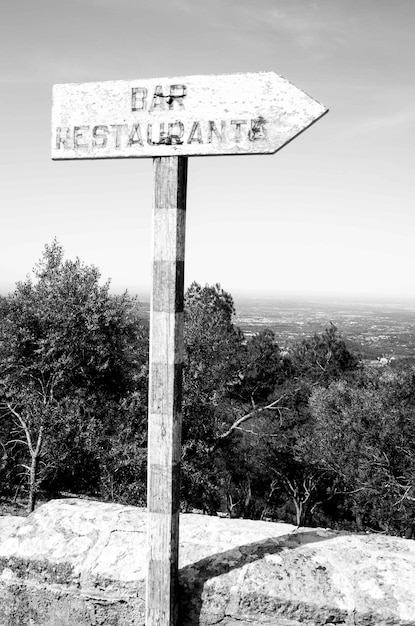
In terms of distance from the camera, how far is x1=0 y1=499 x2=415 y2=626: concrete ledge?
11.4 feet

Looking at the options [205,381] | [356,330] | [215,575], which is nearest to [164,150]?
[215,575]

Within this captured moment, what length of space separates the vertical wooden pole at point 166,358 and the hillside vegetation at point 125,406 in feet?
34.8

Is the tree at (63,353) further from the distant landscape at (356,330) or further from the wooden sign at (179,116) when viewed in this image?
the wooden sign at (179,116)

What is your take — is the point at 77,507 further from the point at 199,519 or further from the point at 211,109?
the point at 211,109

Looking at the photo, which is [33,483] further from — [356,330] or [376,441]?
[356,330]

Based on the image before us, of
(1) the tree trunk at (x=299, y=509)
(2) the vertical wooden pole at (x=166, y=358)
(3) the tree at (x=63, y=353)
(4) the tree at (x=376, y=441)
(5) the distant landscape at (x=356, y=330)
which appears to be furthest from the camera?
(5) the distant landscape at (x=356, y=330)

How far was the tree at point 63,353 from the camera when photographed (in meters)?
13.7

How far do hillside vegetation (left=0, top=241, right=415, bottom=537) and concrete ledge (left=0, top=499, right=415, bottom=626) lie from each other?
9.81 meters

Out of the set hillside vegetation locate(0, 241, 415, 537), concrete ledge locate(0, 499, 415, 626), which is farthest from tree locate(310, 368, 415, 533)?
concrete ledge locate(0, 499, 415, 626)

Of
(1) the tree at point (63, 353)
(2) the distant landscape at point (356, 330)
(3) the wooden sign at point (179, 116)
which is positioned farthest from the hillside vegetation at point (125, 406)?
(3) the wooden sign at point (179, 116)

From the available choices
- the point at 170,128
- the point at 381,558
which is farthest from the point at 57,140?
the point at 381,558

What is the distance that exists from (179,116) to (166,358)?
61.0 inches

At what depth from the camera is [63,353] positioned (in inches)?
552

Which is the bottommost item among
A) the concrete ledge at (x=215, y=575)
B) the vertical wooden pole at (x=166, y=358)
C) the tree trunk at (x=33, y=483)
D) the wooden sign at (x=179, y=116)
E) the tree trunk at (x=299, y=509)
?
the tree trunk at (x=299, y=509)
